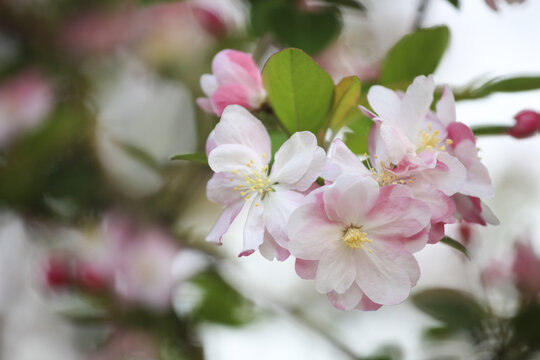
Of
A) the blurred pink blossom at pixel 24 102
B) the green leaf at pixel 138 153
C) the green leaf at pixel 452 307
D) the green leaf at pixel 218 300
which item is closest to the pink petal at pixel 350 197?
the green leaf at pixel 452 307

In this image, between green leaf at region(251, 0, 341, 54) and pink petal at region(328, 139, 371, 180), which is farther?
green leaf at region(251, 0, 341, 54)

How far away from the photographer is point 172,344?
113 centimetres

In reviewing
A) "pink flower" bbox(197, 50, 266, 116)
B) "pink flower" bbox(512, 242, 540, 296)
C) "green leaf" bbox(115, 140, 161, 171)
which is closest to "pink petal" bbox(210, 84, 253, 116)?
"pink flower" bbox(197, 50, 266, 116)

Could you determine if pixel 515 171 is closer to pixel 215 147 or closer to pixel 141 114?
pixel 141 114

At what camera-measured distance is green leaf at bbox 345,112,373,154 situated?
529mm

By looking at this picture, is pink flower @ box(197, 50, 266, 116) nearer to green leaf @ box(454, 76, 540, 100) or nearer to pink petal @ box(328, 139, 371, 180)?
pink petal @ box(328, 139, 371, 180)

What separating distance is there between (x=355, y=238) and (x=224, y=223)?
12 centimetres

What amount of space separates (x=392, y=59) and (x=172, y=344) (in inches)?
32.2

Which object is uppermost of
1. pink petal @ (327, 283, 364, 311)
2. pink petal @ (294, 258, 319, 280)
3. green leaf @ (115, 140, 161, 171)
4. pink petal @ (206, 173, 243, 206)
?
pink petal @ (206, 173, 243, 206)

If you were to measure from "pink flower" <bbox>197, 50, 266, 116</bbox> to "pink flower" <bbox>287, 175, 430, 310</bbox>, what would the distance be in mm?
153

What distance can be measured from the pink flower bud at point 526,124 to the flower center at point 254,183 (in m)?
0.28

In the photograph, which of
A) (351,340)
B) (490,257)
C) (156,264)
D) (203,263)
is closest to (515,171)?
(490,257)

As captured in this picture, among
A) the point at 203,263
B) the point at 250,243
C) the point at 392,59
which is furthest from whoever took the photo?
the point at 203,263

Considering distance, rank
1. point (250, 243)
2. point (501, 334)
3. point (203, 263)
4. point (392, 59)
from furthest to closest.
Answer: point (203, 263)
point (501, 334)
point (392, 59)
point (250, 243)
